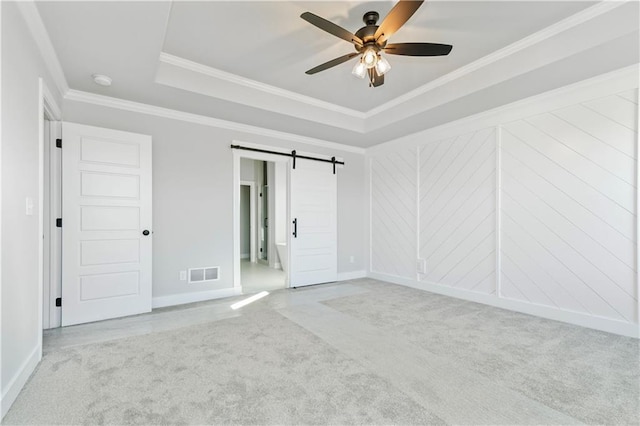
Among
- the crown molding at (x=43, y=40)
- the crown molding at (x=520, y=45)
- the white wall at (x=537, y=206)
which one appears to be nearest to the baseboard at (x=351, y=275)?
the white wall at (x=537, y=206)

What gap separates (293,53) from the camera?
3.07 metres

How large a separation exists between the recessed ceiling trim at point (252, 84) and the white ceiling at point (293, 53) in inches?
0.5

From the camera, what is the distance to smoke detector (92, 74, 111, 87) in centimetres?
302

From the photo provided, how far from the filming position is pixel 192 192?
413 cm

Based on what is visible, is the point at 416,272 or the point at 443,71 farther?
the point at 416,272

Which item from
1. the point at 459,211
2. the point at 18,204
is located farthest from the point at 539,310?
the point at 18,204

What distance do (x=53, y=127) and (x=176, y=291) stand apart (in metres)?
2.27

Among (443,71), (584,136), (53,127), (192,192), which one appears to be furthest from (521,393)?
(53,127)

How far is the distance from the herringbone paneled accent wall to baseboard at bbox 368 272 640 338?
0.07 meters

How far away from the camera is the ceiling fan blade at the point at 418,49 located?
7.59 ft

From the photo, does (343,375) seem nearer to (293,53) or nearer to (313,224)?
(293,53)

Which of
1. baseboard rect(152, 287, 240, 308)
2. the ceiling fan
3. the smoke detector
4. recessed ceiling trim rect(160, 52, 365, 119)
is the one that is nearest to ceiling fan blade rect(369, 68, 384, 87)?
the ceiling fan

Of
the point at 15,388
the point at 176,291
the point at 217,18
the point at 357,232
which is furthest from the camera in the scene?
the point at 357,232

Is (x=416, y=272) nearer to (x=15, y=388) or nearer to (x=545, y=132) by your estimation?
(x=545, y=132)
